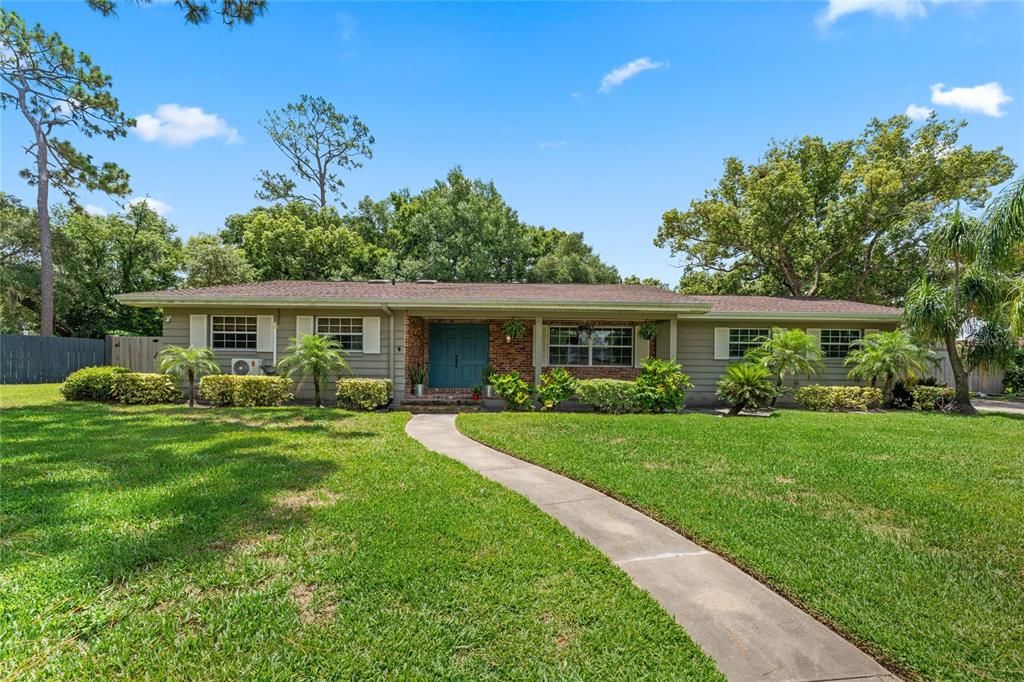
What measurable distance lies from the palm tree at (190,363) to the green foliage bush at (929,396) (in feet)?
54.1

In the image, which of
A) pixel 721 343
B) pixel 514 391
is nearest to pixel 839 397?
pixel 721 343

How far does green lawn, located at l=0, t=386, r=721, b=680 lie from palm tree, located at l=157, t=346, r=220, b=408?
494cm

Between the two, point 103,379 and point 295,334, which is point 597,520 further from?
point 103,379

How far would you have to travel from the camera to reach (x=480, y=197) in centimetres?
2497

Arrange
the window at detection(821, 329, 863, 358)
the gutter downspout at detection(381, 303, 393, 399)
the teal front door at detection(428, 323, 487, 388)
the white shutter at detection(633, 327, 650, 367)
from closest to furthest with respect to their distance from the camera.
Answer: the gutter downspout at detection(381, 303, 393, 399) < the window at detection(821, 329, 863, 358) < the white shutter at detection(633, 327, 650, 367) < the teal front door at detection(428, 323, 487, 388)

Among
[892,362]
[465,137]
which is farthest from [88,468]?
[892,362]

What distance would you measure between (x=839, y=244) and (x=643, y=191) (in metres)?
11.0

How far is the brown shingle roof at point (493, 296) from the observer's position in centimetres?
1057

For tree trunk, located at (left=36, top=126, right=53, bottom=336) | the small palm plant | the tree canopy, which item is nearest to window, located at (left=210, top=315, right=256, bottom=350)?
the small palm plant

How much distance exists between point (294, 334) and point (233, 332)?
1535 mm

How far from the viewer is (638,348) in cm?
1288

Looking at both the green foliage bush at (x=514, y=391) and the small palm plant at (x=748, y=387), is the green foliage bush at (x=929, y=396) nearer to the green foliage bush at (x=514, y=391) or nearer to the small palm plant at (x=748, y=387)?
the small palm plant at (x=748, y=387)

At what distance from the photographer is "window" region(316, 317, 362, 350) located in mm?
11453

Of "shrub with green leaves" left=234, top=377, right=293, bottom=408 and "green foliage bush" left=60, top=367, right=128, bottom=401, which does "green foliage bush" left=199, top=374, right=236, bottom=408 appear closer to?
"shrub with green leaves" left=234, top=377, right=293, bottom=408
